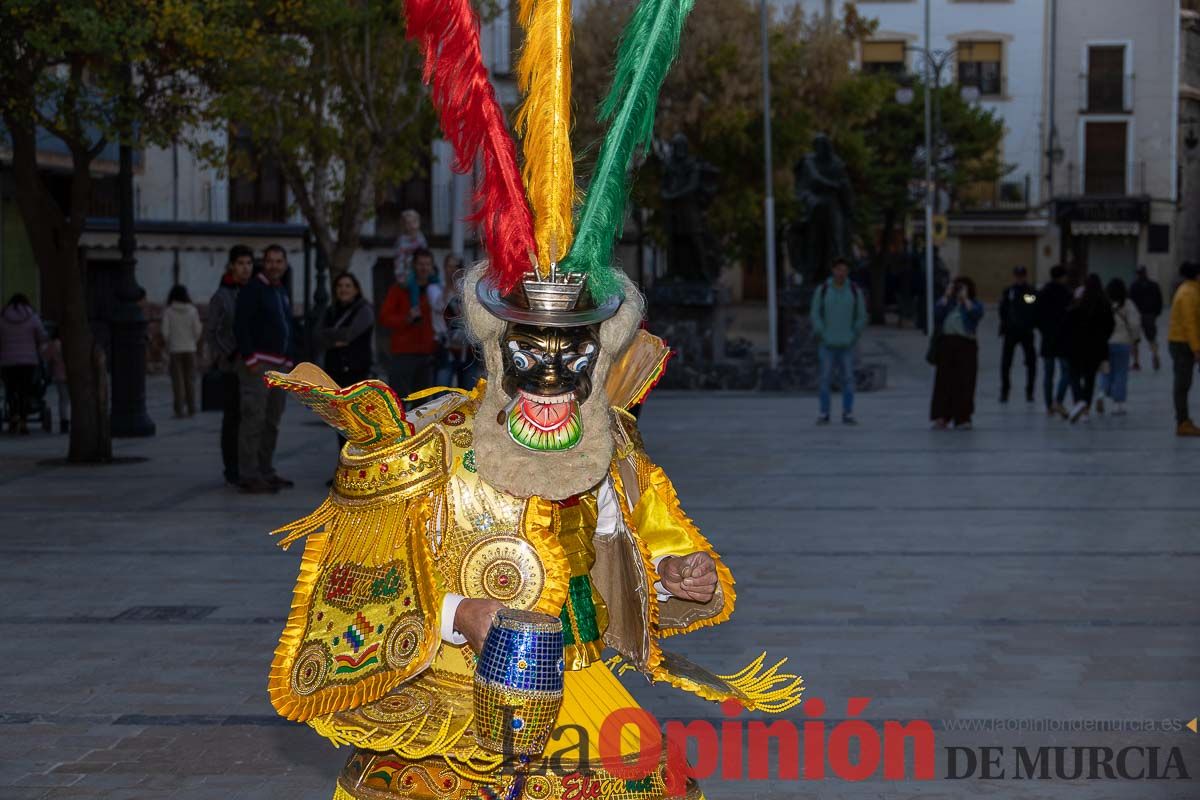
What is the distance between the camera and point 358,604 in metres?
3.46

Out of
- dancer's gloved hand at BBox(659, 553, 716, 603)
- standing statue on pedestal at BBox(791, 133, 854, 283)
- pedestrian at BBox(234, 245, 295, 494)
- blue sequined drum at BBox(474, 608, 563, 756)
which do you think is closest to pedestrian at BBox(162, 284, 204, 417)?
pedestrian at BBox(234, 245, 295, 494)

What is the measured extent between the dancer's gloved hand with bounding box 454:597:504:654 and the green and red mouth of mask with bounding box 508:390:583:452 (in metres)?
0.33

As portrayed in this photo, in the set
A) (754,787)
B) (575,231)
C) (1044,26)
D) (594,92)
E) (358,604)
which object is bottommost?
(754,787)

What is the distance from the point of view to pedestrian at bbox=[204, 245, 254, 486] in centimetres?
1174

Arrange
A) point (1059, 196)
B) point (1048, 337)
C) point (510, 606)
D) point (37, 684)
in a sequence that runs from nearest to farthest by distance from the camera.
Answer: point (510, 606) < point (37, 684) < point (1048, 337) < point (1059, 196)

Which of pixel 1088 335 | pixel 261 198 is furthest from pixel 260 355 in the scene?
pixel 261 198

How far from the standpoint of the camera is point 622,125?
3.47m

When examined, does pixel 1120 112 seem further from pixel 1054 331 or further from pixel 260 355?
pixel 260 355

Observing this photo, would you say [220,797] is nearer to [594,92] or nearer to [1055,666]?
[1055,666]

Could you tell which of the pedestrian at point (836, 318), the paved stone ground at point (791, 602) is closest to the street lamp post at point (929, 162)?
the pedestrian at point (836, 318)

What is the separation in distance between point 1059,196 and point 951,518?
45.1 metres

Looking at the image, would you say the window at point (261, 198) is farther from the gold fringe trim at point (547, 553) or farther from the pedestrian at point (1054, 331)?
the gold fringe trim at point (547, 553)

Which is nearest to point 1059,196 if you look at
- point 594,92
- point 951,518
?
point 594,92

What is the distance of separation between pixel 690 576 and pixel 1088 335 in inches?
536
